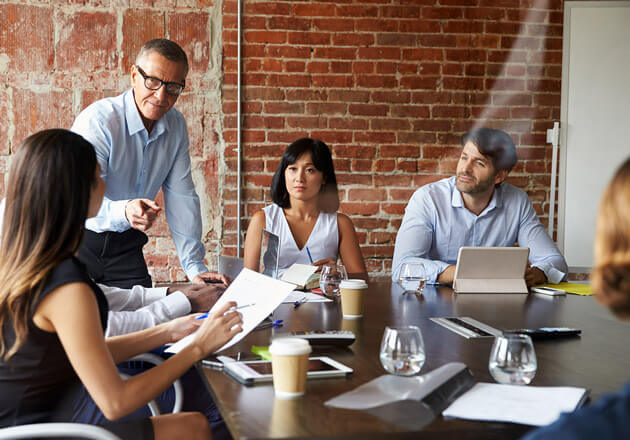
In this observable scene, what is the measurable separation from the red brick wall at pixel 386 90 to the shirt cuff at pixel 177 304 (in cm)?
195

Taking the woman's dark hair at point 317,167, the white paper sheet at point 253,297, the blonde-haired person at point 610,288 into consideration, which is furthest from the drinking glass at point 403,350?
the woman's dark hair at point 317,167

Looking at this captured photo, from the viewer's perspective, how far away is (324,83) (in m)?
3.80

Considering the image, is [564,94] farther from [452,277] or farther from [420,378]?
[420,378]

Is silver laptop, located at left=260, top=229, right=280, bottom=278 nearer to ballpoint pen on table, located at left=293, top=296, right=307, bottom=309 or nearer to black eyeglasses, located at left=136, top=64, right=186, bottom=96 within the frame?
ballpoint pen on table, located at left=293, top=296, right=307, bottom=309

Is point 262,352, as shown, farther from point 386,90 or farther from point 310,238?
point 386,90

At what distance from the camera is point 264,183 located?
3781 mm

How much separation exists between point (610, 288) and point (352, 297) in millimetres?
1125

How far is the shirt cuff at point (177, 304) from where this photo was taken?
1.82 metres

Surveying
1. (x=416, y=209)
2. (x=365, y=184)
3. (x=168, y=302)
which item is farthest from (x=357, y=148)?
(x=168, y=302)

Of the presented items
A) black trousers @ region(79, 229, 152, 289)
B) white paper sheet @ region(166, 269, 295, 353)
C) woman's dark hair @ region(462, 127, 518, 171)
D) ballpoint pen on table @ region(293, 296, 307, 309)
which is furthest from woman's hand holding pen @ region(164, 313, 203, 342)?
woman's dark hair @ region(462, 127, 518, 171)

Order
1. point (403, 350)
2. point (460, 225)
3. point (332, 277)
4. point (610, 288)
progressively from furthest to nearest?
point (460, 225) < point (332, 277) < point (403, 350) < point (610, 288)

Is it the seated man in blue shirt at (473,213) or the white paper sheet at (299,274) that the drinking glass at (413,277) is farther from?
the seated man in blue shirt at (473,213)

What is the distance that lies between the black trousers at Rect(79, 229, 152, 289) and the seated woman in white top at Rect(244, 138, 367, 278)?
589 millimetres

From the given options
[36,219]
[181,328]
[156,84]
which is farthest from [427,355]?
[156,84]
